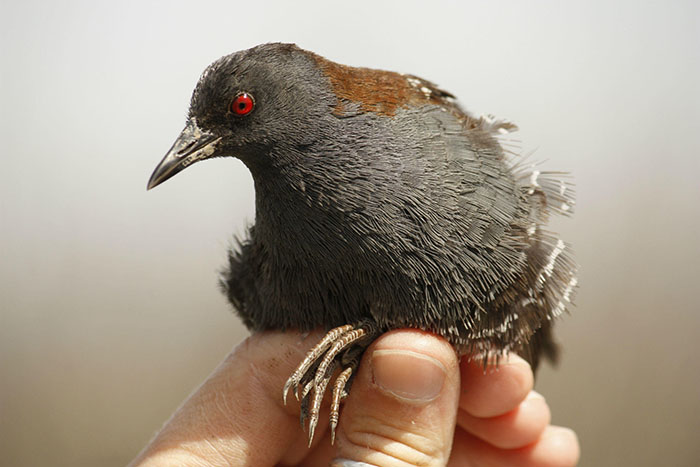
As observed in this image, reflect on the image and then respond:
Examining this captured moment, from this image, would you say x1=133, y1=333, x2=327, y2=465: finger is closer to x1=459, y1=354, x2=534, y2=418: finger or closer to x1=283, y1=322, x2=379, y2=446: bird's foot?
x1=283, y1=322, x2=379, y2=446: bird's foot

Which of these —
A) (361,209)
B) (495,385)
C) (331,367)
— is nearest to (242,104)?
(361,209)

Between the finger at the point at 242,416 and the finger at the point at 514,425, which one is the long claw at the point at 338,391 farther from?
the finger at the point at 514,425

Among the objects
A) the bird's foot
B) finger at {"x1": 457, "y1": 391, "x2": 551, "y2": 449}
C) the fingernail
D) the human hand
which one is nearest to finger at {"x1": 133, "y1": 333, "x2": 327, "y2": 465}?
the human hand

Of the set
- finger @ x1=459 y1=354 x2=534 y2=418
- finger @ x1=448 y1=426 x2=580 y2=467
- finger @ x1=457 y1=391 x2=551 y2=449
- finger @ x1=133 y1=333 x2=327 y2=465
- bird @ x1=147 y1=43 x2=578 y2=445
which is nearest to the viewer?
bird @ x1=147 y1=43 x2=578 y2=445

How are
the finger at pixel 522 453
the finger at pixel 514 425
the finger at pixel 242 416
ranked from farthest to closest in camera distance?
1. the finger at pixel 522 453
2. the finger at pixel 514 425
3. the finger at pixel 242 416

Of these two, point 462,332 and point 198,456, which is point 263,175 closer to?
point 462,332

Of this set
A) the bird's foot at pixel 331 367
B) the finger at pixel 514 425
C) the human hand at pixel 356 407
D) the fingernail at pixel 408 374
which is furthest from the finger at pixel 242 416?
the finger at pixel 514 425
